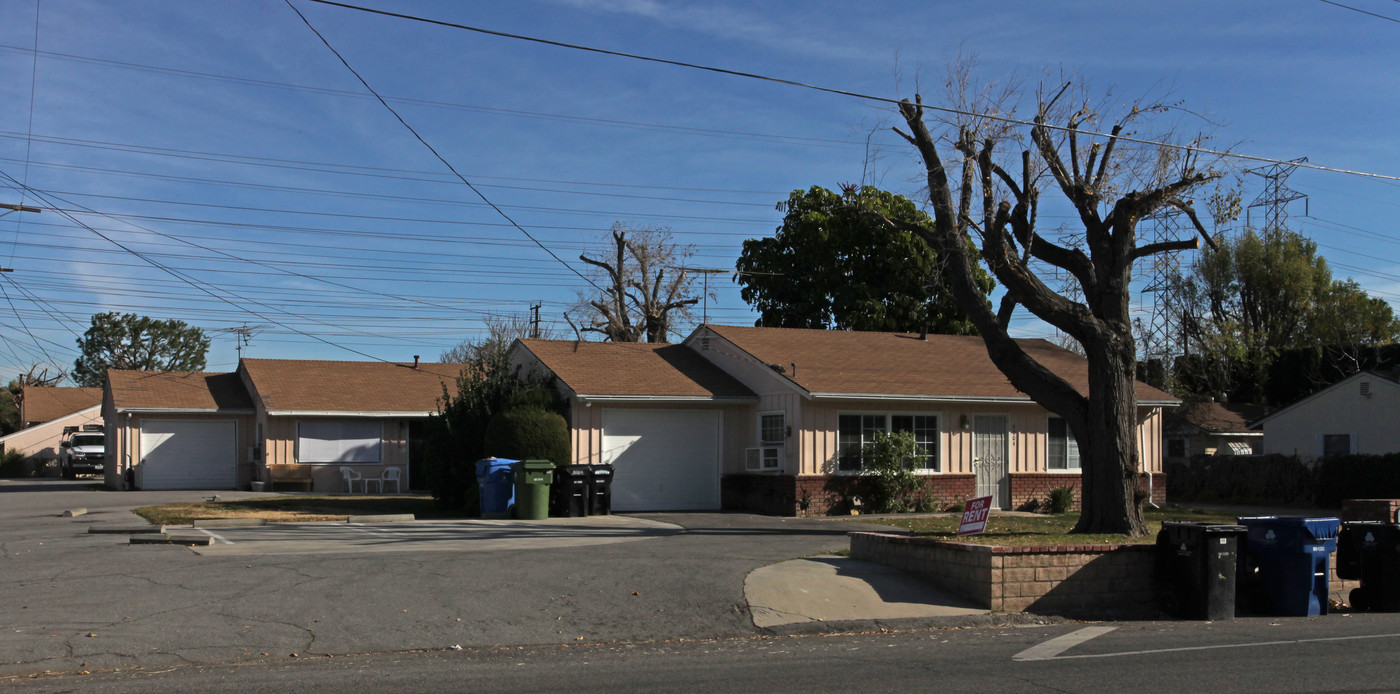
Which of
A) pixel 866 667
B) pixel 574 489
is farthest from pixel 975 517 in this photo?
pixel 574 489

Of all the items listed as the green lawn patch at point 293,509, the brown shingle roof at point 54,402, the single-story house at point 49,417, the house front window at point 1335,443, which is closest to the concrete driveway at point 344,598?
the green lawn patch at point 293,509

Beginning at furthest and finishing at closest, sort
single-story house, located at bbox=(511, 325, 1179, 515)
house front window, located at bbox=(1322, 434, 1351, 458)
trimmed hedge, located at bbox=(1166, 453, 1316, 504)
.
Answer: house front window, located at bbox=(1322, 434, 1351, 458)
trimmed hedge, located at bbox=(1166, 453, 1316, 504)
single-story house, located at bbox=(511, 325, 1179, 515)

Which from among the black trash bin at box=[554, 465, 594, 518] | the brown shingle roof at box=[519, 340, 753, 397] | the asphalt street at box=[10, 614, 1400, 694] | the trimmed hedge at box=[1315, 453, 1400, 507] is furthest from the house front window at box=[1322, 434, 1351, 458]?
the asphalt street at box=[10, 614, 1400, 694]

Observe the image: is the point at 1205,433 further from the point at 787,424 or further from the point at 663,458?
the point at 663,458

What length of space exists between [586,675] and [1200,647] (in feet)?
17.9

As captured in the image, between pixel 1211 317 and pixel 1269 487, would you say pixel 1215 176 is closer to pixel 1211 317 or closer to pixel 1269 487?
pixel 1269 487

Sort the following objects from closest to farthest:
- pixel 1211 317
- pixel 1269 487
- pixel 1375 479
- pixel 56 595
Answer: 1. pixel 56 595
2. pixel 1375 479
3. pixel 1269 487
4. pixel 1211 317

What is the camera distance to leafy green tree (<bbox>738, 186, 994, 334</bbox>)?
3850 cm

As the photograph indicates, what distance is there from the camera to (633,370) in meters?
24.9

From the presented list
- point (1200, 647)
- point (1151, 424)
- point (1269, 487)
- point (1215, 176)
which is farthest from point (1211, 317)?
point (1200, 647)

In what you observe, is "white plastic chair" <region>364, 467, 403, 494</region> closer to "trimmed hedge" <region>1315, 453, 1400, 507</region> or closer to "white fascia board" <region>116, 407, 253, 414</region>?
"white fascia board" <region>116, 407, 253, 414</region>

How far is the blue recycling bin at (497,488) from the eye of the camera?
20.5 metres

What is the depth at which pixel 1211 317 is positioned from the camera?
4981cm

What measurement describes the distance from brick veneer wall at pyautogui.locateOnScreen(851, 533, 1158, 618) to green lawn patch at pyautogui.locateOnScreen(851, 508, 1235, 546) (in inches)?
18.0
